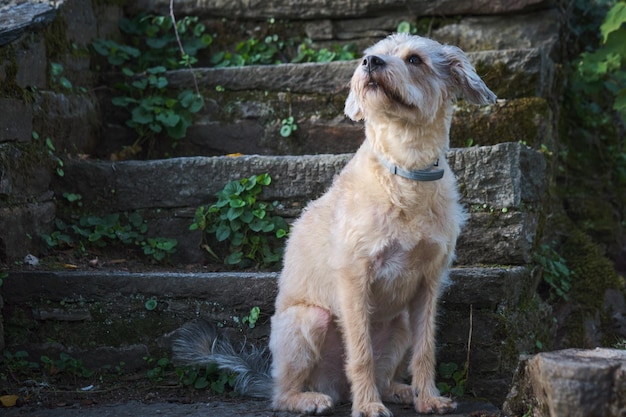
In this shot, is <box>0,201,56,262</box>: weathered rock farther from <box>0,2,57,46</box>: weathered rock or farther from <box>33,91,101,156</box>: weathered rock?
<box>0,2,57,46</box>: weathered rock

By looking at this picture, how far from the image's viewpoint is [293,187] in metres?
4.71

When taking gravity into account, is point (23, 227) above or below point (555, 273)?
above

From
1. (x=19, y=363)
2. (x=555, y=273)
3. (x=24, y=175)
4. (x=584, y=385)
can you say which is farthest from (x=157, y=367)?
(x=555, y=273)

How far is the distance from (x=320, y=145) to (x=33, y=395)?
247cm

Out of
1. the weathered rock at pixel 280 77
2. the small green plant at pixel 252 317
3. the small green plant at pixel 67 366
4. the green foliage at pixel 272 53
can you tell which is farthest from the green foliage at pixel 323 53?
the small green plant at pixel 67 366

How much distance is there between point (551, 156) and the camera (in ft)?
16.5

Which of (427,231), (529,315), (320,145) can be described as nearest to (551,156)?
(529,315)

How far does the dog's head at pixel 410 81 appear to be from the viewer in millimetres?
3375

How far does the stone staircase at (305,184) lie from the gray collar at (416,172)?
783mm

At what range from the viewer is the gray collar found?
11.6 feet

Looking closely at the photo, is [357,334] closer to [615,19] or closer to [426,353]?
[426,353]

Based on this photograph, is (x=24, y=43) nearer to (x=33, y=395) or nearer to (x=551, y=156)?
(x=33, y=395)

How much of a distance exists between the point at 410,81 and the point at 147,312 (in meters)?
1.94

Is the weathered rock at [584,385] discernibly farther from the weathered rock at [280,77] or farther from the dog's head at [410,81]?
the weathered rock at [280,77]
